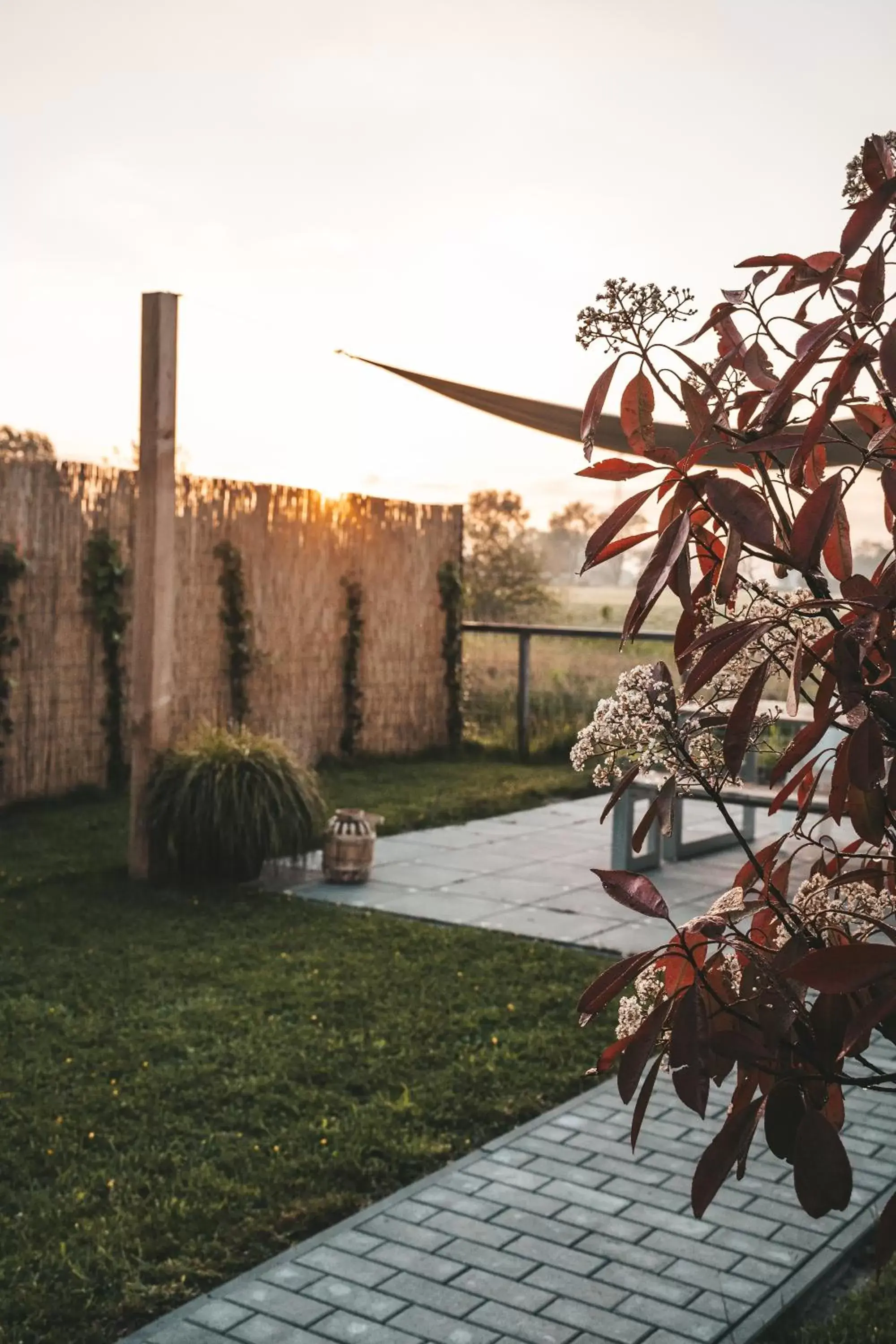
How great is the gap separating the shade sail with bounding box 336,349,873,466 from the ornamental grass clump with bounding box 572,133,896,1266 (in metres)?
4.85

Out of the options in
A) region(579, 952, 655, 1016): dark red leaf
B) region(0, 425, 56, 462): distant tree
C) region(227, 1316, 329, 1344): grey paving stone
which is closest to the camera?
region(579, 952, 655, 1016): dark red leaf

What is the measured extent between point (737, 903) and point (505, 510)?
23152 mm

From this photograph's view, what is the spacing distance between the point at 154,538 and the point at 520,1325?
3905 millimetres

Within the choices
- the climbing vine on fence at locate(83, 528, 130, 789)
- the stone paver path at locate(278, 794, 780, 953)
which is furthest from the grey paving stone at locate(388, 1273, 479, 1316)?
the climbing vine on fence at locate(83, 528, 130, 789)

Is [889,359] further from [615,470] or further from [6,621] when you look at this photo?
[6,621]

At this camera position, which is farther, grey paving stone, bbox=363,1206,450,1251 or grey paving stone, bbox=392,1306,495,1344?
grey paving stone, bbox=363,1206,450,1251

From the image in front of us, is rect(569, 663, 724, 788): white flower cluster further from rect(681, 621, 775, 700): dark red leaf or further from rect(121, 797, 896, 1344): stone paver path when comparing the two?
rect(121, 797, 896, 1344): stone paver path

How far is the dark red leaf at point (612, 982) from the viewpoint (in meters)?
1.26

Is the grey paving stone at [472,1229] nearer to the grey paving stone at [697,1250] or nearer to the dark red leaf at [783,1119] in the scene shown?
the grey paving stone at [697,1250]

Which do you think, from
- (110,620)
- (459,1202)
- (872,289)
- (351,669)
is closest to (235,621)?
(110,620)

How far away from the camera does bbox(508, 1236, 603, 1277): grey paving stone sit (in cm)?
263

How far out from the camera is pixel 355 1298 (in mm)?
2467

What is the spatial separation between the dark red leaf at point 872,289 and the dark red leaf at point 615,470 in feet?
0.73

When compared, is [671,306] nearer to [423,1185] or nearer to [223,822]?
[423,1185]
